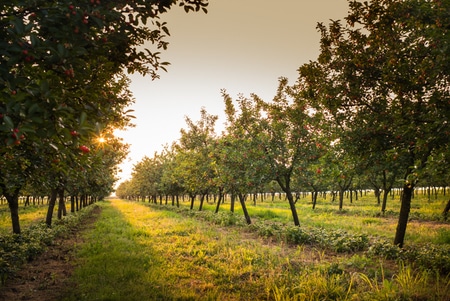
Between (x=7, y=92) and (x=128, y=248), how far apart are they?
11082 mm

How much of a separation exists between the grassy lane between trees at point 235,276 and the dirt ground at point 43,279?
42 cm

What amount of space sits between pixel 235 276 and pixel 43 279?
21.0ft

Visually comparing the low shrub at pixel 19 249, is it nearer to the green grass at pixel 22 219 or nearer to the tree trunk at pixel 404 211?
the green grass at pixel 22 219

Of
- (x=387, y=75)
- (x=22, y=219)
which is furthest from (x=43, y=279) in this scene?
(x=22, y=219)

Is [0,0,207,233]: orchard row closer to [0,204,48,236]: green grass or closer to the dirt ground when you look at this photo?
the dirt ground

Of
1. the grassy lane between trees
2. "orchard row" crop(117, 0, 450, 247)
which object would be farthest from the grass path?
"orchard row" crop(117, 0, 450, 247)

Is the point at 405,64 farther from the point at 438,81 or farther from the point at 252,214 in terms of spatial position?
the point at 252,214

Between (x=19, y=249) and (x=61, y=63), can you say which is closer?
(x=61, y=63)

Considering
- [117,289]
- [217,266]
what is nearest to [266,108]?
[217,266]

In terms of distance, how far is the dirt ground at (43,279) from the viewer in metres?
7.36

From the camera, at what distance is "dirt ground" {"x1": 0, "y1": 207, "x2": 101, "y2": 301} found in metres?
7.36

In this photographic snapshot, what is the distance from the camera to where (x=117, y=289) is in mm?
7230

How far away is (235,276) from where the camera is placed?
8.12m

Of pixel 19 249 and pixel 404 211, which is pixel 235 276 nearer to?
pixel 404 211
